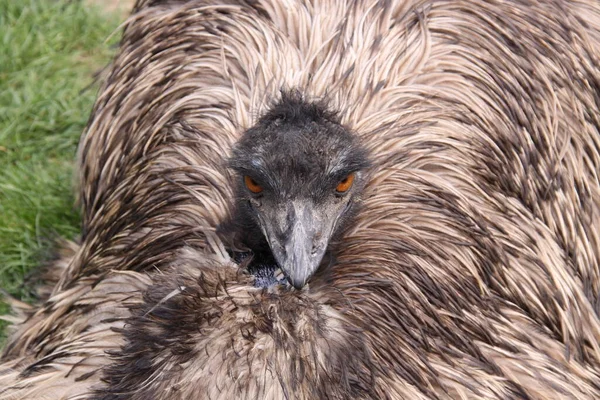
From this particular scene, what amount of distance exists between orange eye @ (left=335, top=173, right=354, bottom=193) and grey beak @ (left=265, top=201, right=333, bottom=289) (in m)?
0.10

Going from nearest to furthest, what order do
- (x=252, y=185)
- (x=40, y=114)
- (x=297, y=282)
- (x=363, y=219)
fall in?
(x=297, y=282)
(x=252, y=185)
(x=363, y=219)
(x=40, y=114)

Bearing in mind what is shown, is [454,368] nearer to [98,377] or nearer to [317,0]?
[98,377]

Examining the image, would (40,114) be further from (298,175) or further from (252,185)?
(298,175)

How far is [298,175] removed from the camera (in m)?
2.71

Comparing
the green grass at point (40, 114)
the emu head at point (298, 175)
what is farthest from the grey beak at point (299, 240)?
the green grass at point (40, 114)

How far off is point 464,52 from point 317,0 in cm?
49

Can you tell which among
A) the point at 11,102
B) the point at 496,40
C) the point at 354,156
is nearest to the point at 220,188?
the point at 354,156

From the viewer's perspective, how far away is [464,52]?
3.58 metres

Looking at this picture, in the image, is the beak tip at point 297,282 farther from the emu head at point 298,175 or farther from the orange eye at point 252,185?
the orange eye at point 252,185

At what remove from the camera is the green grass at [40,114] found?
16.0ft

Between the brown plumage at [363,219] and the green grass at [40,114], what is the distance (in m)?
0.91

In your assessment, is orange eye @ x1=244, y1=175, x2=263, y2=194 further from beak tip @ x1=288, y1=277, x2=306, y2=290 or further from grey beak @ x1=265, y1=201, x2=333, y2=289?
beak tip @ x1=288, y1=277, x2=306, y2=290

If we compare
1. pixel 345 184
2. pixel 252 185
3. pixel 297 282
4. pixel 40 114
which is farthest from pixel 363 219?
pixel 40 114

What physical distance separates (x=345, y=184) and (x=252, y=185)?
0.76 feet
